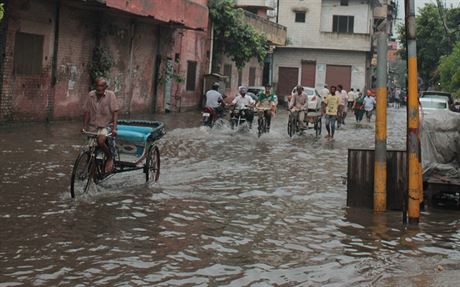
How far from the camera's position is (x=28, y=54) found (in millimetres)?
19266

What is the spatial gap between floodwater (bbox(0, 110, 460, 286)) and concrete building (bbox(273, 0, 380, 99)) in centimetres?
4051

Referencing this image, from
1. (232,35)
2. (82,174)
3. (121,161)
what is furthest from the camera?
(232,35)

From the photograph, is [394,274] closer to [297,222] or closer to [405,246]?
[405,246]

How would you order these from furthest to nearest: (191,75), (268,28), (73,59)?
(268,28), (191,75), (73,59)

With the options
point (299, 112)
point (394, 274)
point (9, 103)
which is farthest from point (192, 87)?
point (394, 274)

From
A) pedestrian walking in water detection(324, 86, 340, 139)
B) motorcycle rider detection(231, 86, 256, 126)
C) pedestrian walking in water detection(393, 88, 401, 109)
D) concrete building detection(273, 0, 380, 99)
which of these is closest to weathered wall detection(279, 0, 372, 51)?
concrete building detection(273, 0, 380, 99)

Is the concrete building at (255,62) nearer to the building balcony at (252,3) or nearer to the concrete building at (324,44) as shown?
the building balcony at (252,3)

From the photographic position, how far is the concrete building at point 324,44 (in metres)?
51.9

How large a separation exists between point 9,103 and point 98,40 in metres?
5.64

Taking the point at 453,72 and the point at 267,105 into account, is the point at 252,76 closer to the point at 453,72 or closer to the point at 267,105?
the point at 453,72

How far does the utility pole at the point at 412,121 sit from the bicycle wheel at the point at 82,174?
4.14 meters

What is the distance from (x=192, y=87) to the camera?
33.1m

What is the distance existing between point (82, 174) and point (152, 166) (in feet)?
5.97

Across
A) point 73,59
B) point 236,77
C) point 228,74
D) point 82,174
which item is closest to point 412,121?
point 82,174
